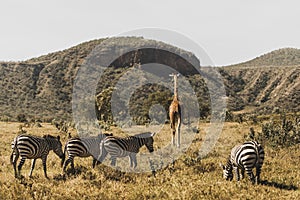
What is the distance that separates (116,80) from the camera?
97250 mm

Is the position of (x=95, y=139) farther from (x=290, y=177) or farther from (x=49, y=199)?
(x=290, y=177)

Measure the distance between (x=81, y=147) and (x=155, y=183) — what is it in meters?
3.02

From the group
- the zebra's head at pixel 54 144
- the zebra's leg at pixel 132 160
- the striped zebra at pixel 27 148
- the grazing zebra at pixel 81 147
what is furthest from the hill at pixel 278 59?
the striped zebra at pixel 27 148

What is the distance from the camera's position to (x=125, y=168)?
40.3ft

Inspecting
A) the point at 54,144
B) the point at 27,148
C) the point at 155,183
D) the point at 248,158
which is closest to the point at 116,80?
the point at 54,144

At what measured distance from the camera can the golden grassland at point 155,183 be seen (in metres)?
9.04

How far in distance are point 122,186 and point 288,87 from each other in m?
126

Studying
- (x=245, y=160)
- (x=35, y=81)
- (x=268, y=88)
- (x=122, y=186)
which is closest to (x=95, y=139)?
(x=122, y=186)

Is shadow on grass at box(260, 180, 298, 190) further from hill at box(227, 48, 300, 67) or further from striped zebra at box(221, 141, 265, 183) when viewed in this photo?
hill at box(227, 48, 300, 67)

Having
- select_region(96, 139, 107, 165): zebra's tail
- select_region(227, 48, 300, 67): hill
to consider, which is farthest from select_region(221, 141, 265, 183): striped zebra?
select_region(227, 48, 300, 67): hill

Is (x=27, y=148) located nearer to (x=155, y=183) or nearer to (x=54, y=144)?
(x=54, y=144)

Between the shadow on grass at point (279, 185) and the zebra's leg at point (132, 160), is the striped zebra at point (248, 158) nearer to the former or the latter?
the shadow on grass at point (279, 185)

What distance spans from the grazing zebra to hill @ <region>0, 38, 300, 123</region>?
1109 inches

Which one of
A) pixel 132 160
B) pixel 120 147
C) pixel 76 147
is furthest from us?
pixel 132 160
